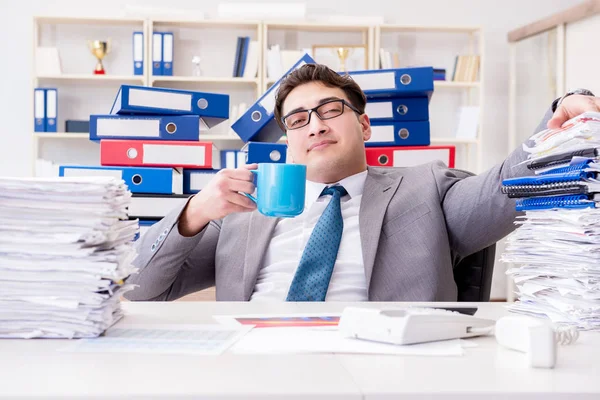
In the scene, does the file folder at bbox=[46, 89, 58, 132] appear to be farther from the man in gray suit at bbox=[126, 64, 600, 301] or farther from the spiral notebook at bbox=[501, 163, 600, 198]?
the spiral notebook at bbox=[501, 163, 600, 198]

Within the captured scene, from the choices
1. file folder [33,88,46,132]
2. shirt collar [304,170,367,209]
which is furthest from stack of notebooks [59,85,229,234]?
file folder [33,88,46,132]

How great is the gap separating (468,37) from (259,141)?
330 cm

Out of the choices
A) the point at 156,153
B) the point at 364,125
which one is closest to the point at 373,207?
the point at 364,125

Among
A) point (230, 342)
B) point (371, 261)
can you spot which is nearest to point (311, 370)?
point (230, 342)

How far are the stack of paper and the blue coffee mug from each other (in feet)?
0.97

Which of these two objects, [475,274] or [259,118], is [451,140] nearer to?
[259,118]

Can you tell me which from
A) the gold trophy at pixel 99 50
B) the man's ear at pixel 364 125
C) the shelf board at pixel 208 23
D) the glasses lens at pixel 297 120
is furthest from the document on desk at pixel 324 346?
the gold trophy at pixel 99 50

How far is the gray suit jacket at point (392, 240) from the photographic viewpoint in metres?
1.61

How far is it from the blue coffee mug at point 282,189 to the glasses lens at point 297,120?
27.7 inches

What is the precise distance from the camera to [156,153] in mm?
2371

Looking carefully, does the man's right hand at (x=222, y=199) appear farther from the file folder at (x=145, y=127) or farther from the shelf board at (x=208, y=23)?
the shelf board at (x=208, y=23)

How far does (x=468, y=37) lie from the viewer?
5.27m

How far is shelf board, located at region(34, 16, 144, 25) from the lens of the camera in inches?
187

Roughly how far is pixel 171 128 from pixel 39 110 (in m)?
2.57
